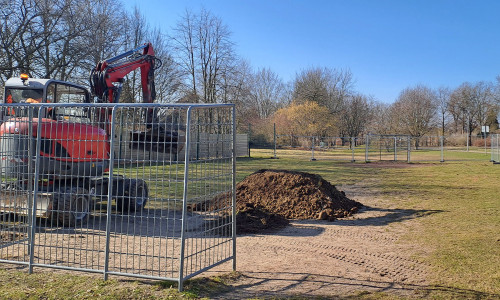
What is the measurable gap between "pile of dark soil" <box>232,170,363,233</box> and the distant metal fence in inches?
815

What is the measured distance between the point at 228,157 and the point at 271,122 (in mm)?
45040

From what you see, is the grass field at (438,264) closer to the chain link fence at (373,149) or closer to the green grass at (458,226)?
the green grass at (458,226)

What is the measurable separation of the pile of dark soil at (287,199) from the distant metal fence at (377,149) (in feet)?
67.9

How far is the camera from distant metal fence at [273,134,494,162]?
33.4 metres

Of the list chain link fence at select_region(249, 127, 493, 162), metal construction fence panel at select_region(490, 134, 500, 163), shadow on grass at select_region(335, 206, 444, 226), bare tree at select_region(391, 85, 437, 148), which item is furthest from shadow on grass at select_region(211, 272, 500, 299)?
bare tree at select_region(391, 85, 437, 148)

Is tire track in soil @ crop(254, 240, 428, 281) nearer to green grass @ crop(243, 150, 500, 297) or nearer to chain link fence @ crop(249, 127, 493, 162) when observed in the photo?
green grass @ crop(243, 150, 500, 297)

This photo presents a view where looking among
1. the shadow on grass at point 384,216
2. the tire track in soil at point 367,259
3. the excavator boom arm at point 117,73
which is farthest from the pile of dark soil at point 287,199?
the excavator boom arm at point 117,73

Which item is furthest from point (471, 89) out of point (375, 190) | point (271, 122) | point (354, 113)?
point (375, 190)

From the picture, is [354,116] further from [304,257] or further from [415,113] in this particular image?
[304,257]

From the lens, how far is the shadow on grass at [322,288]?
4.77 metres

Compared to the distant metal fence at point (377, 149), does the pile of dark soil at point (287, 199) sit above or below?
below

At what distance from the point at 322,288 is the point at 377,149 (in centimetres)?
3600

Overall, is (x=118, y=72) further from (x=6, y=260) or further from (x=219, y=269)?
(x=219, y=269)

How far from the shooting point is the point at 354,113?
6188cm
